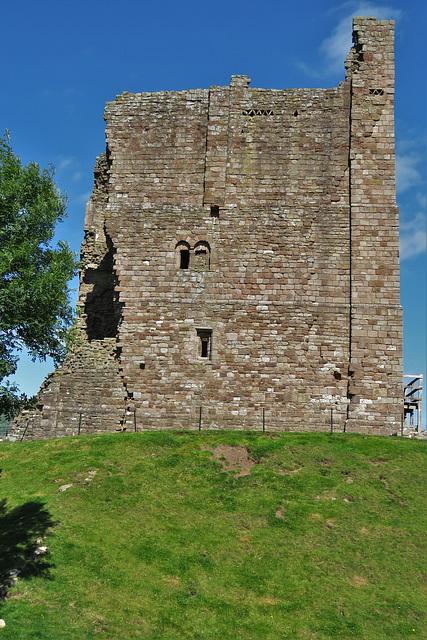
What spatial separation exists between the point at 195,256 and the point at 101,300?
4731mm

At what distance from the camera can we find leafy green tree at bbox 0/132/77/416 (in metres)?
12.0

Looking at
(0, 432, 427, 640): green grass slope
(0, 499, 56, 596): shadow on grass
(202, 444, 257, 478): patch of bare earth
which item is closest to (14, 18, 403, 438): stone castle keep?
(0, 432, 427, 640): green grass slope

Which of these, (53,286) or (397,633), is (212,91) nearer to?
(53,286)

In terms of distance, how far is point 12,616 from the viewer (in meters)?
9.79

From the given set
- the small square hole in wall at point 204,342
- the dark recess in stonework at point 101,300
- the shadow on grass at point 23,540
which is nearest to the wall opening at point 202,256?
the small square hole in wall at point 204,342

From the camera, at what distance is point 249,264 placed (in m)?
20.5

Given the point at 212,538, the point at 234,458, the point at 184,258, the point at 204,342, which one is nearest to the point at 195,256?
the point at 184,258

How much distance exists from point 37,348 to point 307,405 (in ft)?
33.5

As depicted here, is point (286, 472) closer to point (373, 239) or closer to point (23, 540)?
point (23, 540)

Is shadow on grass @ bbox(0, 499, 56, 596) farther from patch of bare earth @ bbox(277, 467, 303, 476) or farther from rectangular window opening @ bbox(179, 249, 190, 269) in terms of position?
rectangular window opening @ bbox(179, 249, 190, 269)

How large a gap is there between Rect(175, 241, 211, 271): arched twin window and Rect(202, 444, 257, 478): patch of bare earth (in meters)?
6.91

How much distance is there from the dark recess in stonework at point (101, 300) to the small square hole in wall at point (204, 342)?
13.7ft

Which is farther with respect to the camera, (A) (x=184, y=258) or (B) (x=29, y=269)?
(A) (x=184, y=258)

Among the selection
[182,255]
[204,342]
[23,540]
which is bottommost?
[23,540]
